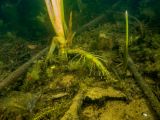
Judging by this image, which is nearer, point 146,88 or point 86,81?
point 146,88

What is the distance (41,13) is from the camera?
5777 millimetres

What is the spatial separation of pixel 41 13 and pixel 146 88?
3.88 metres

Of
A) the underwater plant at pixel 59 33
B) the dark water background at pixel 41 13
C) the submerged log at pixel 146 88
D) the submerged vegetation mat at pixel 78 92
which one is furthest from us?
the dark water background at pixel 41 13

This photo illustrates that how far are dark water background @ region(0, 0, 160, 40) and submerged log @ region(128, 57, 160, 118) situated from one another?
8.11ft

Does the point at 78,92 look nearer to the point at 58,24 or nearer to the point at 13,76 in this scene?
the point at 13,76

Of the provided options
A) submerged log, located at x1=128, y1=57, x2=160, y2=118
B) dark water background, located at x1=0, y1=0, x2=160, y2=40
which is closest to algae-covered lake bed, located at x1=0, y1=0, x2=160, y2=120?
submerged log, located at x1=128, y1=57, x2=160, y2=118

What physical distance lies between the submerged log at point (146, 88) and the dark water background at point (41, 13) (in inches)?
97.3

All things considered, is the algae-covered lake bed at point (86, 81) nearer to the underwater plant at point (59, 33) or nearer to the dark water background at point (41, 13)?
the underwater plant at point (59, 33)

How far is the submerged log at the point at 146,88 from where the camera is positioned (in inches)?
93.1

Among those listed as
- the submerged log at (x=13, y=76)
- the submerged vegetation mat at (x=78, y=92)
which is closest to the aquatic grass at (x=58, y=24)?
the submerged vegetation mat at (x=78, y=92)

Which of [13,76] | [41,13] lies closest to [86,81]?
[13,76]

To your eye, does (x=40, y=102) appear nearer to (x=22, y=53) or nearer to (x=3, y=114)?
(x=3, y=114)

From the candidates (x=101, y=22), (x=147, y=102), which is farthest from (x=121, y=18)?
(x=147, y=102)

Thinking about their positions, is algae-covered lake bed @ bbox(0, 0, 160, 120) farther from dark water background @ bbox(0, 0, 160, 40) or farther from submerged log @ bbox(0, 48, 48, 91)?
dark water background @ bbox(0, 0, 160, 40)
